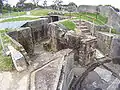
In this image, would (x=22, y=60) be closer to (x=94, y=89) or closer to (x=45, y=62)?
(x=45, y=62)

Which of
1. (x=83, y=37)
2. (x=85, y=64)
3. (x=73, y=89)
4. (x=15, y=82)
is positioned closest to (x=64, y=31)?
(x=83, y=37)

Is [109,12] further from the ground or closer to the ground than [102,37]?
further from the ground

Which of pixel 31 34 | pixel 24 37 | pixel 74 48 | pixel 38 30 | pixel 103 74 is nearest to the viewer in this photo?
pixel 74 48

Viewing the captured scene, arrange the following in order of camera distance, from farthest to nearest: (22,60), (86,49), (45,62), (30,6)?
(30,6) < (86,49) < (45,62) < (22,60)

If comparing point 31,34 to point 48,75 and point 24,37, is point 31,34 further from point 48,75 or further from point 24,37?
point 48,75

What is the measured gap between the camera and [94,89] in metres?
7.33

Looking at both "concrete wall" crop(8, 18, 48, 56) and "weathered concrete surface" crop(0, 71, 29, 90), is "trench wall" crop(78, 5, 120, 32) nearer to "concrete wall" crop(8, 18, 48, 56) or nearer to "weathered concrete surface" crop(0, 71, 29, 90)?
"concrete wall" crop(8, 18, 48, 56)

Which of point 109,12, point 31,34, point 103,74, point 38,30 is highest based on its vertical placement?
point 109,12

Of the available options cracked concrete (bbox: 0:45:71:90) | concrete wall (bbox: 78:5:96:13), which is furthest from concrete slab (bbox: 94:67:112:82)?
concrete wall (bbox: 78:5:96:13)

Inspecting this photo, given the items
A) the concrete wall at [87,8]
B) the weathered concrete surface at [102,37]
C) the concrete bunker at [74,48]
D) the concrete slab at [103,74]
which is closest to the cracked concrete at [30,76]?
the concrete bunker at [74,48]

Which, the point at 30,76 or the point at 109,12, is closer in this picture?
the point at 30,76

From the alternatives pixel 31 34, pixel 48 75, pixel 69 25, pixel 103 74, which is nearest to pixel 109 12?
pixel 69 25

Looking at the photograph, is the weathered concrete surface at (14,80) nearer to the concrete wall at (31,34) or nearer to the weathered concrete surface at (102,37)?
the concrete wall at (31,34)

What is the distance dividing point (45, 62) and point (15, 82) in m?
1.26
